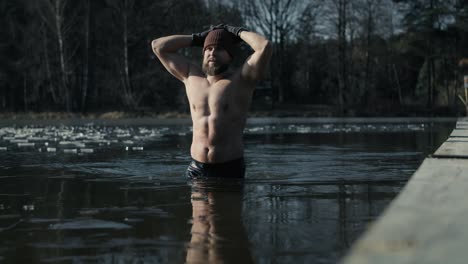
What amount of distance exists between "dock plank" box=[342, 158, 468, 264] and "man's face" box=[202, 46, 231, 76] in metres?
2.89

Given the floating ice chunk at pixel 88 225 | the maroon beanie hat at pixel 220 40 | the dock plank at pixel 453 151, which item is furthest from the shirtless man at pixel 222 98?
the floating ice chunk at pixel 88 225

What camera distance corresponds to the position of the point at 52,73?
1624 inches

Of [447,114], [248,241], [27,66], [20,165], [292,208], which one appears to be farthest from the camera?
[27,66]

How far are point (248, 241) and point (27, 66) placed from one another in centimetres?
3854

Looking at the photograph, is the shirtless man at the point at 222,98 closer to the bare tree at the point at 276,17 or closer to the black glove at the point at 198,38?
the black glove at the point at 198,38

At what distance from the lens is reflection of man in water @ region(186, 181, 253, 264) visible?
2967mm

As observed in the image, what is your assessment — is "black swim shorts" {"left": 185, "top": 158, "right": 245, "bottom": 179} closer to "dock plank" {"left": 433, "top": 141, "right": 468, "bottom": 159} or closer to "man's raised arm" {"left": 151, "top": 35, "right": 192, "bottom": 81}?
"man's raised arm" {"left": 151, "top": 35, "right": 192, "bottom": 81}

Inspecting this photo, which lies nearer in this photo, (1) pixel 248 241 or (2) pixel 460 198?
(2) pixel 460 198

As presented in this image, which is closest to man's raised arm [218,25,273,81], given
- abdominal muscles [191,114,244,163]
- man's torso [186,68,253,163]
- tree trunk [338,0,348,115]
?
man's torso [186,68,253,163]

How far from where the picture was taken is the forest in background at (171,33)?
36438 millimetres

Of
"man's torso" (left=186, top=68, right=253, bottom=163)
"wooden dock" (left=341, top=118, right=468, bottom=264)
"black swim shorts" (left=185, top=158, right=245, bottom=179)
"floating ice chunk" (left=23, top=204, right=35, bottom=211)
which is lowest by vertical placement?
"floating ice chunk" (left=23, top=204, right=35, bottom=211)

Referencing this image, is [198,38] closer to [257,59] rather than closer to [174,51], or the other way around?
[174,51]

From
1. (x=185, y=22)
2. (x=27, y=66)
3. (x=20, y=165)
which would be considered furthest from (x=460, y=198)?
(x=27, y=66)

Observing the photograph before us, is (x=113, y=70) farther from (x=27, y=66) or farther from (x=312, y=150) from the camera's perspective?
(x=312, y=150)
